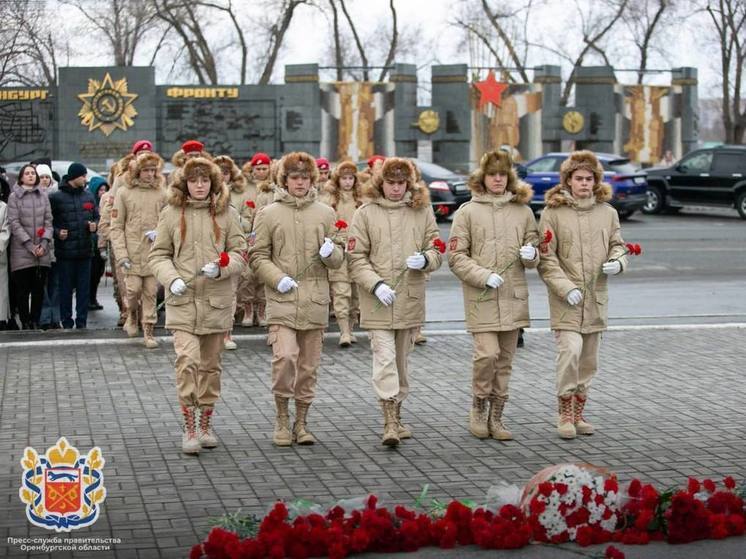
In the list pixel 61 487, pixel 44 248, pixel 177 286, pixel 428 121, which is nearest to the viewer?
pixel 61 487

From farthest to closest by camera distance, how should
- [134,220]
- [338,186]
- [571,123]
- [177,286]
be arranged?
[571,123] → [338,186] → [134,220] → [177,286]

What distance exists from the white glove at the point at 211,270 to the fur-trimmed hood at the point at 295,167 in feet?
2.58

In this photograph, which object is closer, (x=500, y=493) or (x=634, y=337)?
(x=500, y=493)

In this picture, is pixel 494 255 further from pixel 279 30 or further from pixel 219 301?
pixel 279 30

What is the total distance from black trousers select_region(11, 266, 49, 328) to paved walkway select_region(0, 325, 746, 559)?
3.60 feet

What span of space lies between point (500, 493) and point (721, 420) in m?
3.12

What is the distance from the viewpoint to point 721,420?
9.16m

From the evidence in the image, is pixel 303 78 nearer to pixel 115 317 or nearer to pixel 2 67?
pixel 2 67

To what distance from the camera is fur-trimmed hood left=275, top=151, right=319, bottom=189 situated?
8531 mm

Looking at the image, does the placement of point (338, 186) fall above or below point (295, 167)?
below

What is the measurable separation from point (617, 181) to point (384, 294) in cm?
2228

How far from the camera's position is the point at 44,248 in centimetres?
1314

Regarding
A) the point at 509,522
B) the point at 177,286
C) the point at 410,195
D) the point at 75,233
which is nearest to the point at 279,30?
the point at 75,233


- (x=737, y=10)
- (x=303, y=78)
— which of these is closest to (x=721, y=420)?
(x=303, y=78)
